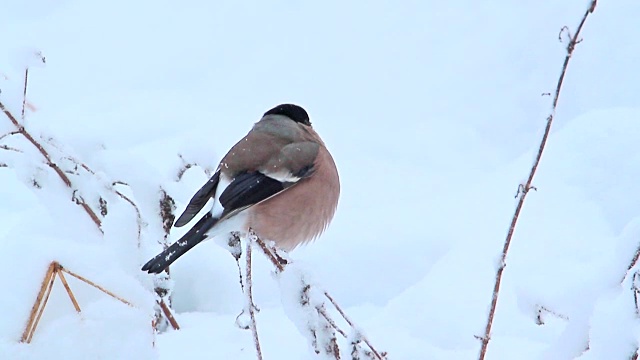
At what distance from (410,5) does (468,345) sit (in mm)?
3000

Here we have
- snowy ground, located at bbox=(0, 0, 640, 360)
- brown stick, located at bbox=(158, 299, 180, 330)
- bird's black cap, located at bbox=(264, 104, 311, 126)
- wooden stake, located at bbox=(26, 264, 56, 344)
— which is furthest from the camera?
bird's black cap, located at bbox=(264, 104, 311, 126)

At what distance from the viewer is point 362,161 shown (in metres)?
4.24

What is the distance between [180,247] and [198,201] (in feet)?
1.42

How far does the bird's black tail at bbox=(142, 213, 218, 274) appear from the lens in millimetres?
2137

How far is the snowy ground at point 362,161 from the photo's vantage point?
1.96 metres

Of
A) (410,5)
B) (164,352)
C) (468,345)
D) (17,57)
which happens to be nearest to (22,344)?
(164,352)

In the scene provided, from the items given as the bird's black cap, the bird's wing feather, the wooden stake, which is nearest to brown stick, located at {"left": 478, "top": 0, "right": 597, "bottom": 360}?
the wooden stake

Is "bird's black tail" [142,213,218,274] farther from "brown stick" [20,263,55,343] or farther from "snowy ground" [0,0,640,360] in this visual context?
"brown stick" [20,263,55,343]

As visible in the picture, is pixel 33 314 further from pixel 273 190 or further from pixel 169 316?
pixel 273 190

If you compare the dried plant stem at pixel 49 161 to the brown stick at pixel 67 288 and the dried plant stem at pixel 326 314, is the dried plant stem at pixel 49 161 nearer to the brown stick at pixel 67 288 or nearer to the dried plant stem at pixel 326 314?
the dried plant stem at pixel 326 314

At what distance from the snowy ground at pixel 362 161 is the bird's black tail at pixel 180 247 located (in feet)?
0.29

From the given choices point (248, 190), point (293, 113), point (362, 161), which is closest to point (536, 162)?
point (248, 190)

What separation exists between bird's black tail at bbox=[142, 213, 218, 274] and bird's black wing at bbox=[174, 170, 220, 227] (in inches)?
5.2

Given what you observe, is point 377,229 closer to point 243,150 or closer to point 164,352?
point 243,150
